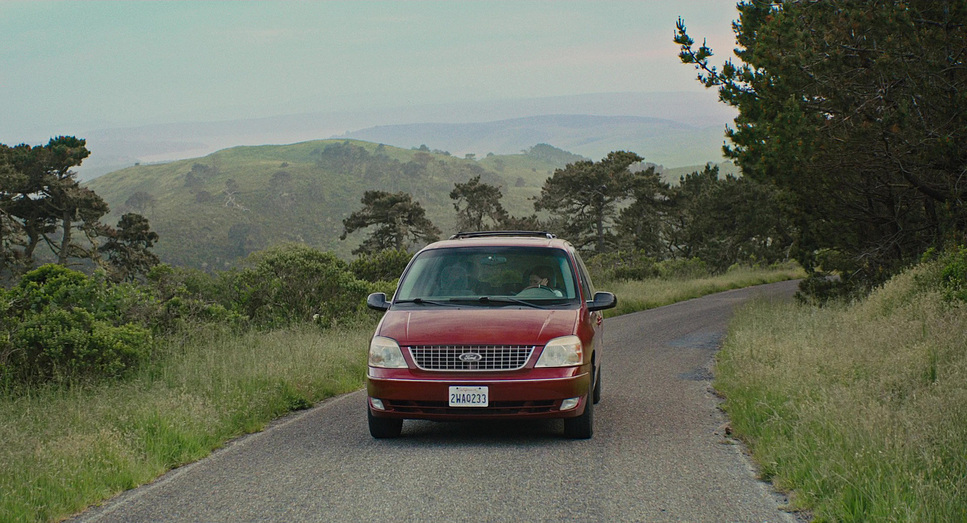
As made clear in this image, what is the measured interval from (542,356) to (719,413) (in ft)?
9.12

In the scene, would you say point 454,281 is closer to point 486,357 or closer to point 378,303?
point 378,303

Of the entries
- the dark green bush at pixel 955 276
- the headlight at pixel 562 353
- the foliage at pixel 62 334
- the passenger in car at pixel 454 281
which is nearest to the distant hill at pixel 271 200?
the foliage at pixel 62 334

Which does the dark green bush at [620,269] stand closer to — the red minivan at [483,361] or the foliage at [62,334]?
the foliage at [62,334]

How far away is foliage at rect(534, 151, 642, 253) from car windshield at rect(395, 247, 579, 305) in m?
48.3

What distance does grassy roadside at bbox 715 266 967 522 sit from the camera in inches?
205

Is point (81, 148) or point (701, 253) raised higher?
point (81, 148)

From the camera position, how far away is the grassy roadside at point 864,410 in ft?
17.1

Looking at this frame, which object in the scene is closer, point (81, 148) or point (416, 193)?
point (81, 148)

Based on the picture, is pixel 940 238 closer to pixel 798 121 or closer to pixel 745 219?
pixel 798 121

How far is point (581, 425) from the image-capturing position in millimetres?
7703

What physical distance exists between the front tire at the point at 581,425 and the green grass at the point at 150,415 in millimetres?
3123

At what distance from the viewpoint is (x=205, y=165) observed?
634 feet

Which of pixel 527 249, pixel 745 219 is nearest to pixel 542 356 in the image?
pixel 527 249

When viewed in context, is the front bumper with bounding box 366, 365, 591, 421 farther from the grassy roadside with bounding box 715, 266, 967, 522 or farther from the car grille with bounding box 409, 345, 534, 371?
the grassy roadside with bounding box 715, 266, 967, 522
